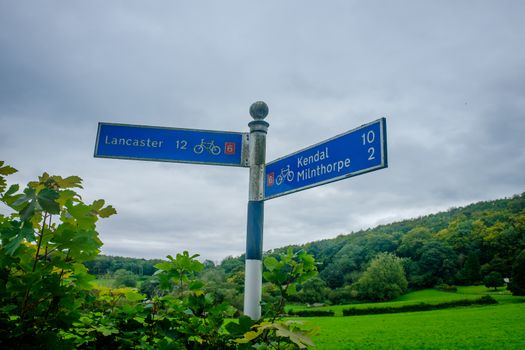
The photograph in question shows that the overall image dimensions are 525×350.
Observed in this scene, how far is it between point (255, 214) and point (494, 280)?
289ft

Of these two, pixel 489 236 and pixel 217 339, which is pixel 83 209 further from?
pixel 489 236

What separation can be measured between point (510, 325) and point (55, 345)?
37209 mm

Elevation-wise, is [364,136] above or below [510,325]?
above

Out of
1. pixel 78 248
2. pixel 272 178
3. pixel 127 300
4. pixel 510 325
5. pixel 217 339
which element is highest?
pixel 272 178

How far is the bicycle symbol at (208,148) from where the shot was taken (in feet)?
12.4

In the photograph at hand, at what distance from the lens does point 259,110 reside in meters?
3.67

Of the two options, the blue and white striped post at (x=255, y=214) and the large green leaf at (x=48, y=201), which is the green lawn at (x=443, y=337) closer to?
the blue and white striped post at (x=255, y=214)

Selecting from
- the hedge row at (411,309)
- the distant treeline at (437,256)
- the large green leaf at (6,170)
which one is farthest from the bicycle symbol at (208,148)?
the distant treeline at (437,256)

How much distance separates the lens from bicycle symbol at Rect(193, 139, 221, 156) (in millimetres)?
3777

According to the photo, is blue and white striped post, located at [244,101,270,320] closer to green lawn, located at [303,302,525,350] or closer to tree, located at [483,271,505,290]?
green lawn, located at [303,302,525,350]

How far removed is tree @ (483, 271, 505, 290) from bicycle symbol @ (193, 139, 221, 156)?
8744 centimetres

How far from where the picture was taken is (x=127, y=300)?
234 cm

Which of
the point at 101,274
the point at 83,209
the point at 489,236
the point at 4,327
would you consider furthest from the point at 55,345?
the point at 489,236

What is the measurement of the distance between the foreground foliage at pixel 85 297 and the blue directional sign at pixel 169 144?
67.2 inches
